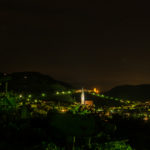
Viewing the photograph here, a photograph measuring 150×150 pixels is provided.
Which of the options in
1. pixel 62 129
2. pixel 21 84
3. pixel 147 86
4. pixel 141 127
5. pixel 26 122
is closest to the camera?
pixel 62 129

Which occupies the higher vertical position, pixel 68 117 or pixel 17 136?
pixel 68 117

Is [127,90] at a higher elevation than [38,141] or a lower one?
higher

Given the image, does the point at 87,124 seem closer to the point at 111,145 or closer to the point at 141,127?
the point at 111,145

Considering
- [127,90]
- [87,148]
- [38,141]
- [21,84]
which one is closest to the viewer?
[87,148]

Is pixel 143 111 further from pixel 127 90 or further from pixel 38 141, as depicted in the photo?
pixel 38 141

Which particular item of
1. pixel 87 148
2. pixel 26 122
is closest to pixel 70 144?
pixel 87 148

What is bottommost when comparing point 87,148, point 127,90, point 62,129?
point 87,148

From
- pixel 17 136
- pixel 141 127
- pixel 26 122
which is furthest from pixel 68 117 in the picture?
→ pixel 141 127

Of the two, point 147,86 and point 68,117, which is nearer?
point 68,117

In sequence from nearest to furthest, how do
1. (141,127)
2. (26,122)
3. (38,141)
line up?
(38,141) → (26,122) → (141,127)
